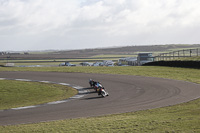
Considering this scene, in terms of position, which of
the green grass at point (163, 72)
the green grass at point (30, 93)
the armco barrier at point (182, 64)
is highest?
the armco barrier at point (182, 64)

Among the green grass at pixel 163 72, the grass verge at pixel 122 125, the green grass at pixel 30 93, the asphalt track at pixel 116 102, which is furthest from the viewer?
the green grass at pixel 163 72

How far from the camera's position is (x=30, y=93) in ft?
74.4

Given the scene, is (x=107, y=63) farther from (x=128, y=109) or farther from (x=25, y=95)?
(x=128, y=109)

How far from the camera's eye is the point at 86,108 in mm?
15984

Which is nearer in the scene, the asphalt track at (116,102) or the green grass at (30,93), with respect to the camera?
the asphalt track at (116,102)

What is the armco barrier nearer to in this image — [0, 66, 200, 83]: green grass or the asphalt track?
[0, 66, 200, 83]: green grass

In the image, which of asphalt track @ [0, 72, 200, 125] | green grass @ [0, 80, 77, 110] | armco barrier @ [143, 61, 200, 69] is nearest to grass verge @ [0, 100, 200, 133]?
asphalt track @ [0, 72, 200, 125]

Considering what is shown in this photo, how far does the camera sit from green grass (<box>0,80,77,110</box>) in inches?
773

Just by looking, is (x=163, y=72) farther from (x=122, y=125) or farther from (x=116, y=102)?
(x=122, y=125)

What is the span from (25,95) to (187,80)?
47.4 feet

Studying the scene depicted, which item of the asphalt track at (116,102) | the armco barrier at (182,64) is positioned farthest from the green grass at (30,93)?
the armco barrier at (182,64)

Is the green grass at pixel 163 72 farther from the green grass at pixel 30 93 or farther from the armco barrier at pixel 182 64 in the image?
the green grass at pixel 30 93

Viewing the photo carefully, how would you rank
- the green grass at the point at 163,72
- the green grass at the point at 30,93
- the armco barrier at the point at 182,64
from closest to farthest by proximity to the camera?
the green grass at the point at 30,93 < the green grass at the point at 163,72 < the armco barrier at the point at 182,64

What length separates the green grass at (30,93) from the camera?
64.4 ft
